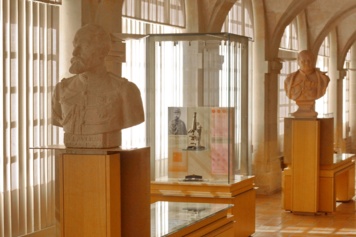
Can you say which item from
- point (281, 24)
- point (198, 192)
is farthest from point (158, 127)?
point (281, 24)

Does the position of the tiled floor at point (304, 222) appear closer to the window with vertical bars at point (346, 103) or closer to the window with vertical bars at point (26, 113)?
the window with vertical bars at point (26, 113)

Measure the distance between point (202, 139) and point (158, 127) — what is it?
23.7 inches

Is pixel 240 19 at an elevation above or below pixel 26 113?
above

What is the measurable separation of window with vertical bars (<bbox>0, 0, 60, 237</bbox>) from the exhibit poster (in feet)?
5.17

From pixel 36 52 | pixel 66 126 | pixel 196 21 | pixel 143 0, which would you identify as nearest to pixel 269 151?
pixel 196 21

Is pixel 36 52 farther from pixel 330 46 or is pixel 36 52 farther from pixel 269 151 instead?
pixel 330 46

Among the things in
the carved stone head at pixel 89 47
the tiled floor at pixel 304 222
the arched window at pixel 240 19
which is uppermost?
the arched window at pixel 240 19

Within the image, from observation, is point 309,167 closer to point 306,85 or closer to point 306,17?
point 306,85

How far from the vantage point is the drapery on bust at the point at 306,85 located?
13.7 m

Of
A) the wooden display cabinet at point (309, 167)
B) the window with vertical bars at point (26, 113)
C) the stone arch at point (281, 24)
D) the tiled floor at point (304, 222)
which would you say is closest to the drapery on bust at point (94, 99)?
the window with vertical bars at point (26, 113)

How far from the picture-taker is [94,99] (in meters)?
6.51

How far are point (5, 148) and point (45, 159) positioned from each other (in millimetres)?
962

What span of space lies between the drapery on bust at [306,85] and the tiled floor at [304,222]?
1.75 meters

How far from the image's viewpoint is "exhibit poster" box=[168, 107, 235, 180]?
10172mm
